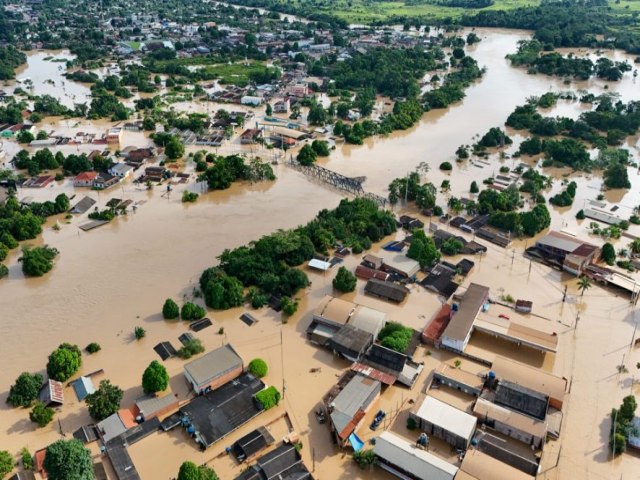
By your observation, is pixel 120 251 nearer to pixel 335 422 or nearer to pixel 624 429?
pixel 335 422

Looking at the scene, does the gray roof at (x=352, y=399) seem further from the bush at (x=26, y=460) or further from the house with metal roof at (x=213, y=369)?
the bush at (x=26, y=460)

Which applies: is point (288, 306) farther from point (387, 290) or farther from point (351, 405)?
point (351, 405)

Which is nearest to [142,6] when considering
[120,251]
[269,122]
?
[269,122]

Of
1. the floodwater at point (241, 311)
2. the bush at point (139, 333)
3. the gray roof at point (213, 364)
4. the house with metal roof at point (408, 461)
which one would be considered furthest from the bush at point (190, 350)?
the house with metal roof at point (408, 461)

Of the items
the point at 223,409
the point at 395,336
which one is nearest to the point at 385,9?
the point at 395,336

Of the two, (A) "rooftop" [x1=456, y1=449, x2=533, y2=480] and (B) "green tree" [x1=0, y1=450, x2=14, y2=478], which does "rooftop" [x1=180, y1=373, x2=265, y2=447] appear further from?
(A) "rooftop" [x1=456, y1=449, x2=533, y2=480]

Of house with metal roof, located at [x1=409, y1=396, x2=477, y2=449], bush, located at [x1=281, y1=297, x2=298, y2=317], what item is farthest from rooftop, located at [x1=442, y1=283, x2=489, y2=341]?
bush, located at [x1=281, y1=297, x2=298, y2=317]

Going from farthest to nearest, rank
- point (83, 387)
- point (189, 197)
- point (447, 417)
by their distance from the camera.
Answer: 1. point (189, 197)
2. point (83, 387)
3. point (447, 417)
